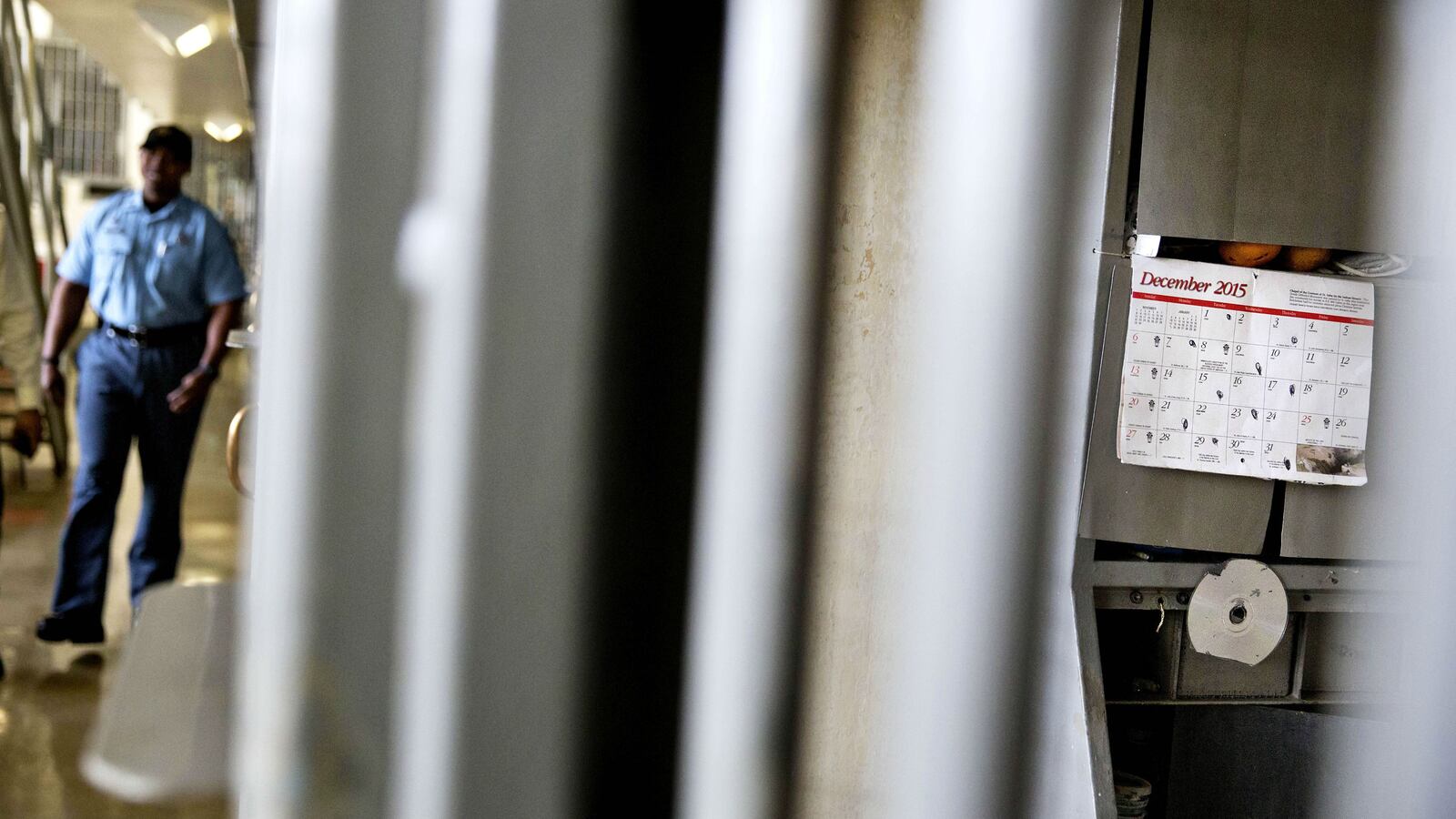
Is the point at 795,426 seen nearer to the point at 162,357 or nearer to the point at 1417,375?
the point at 1417,375

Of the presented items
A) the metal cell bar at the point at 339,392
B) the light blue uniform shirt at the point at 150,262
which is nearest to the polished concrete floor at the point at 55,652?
the light blue uniform shirt at the point at 150,262

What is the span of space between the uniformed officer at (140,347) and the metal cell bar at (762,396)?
3.93 meters

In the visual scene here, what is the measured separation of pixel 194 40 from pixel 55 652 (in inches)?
264

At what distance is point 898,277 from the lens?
2.15 meters

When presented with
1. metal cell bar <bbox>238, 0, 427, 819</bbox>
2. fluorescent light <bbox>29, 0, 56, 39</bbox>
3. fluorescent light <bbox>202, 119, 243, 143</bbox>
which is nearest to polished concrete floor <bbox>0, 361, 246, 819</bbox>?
metal cell bar <bbox>238, 0, 427, 819</bbox>

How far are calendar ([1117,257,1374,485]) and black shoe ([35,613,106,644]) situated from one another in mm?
3181

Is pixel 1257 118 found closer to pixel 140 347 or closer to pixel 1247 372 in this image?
pixel 1247 372

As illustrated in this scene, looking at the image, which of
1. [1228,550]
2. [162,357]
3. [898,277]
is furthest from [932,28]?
[162,357]

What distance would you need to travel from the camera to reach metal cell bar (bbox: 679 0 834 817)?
1.02 feet

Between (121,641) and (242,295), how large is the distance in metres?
1.17

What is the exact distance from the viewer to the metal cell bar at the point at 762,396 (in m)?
0.31

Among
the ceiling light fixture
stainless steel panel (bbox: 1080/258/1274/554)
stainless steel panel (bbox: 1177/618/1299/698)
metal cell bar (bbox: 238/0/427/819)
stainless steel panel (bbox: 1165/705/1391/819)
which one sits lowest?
stainless steel panel (bbox: 1165/705/1391/819)

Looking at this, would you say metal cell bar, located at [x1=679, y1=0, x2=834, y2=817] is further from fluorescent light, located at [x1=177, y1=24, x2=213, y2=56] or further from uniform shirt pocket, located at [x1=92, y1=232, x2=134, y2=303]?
fluorescent light, located at [x1=177, y1=24, x2=213, y2=56]

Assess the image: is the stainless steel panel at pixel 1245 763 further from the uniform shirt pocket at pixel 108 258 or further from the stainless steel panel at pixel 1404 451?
the uniform shirt pocket at pixel 108 258
